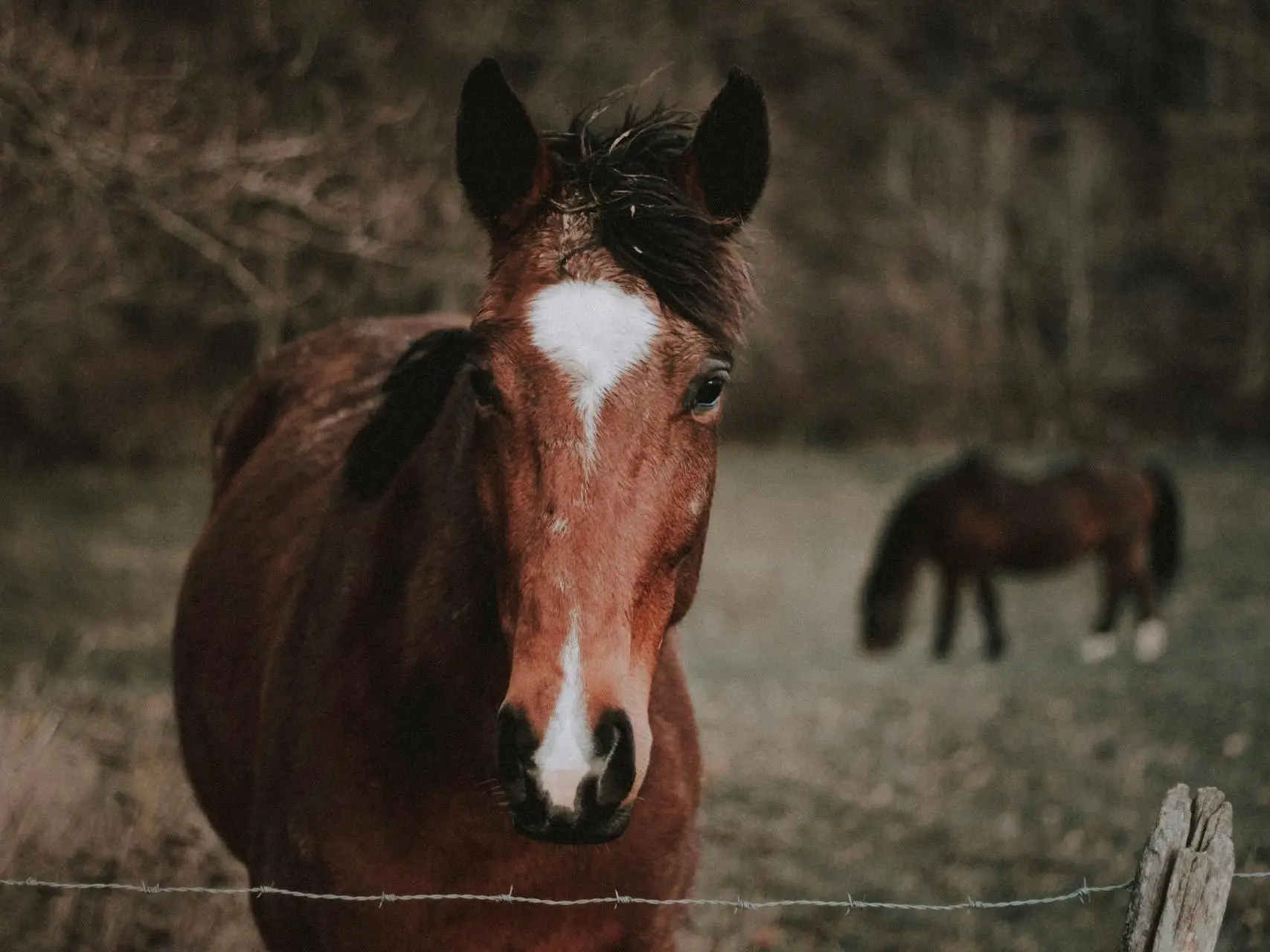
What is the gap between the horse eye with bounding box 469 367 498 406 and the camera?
2123 millimetres

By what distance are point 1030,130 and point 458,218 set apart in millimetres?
20717

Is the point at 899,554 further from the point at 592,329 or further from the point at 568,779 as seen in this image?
the point at 568,779

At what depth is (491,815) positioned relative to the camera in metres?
2.36

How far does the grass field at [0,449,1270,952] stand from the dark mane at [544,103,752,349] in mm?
2875

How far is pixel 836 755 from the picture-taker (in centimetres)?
739

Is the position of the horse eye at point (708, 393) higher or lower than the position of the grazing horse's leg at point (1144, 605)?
higher

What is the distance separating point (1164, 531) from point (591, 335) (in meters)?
11.3

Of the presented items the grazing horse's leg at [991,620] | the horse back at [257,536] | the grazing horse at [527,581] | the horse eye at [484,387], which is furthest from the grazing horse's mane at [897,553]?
the horse eye at [484,387]

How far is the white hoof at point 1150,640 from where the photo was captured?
420 inches

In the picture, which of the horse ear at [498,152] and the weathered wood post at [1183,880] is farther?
the horse ear at [498,152]

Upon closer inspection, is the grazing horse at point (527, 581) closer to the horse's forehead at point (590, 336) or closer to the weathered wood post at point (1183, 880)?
the horse's forehead at point (590, 336)

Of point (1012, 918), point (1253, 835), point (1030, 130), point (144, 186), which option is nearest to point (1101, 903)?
point (1012, 918)

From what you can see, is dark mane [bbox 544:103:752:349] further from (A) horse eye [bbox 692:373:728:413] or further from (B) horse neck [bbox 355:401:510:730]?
(B) horse neck [bbox 355:401:510:730]

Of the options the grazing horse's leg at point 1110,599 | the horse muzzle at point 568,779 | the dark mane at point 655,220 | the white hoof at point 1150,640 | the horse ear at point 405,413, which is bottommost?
the white hoof at point 1150,640
